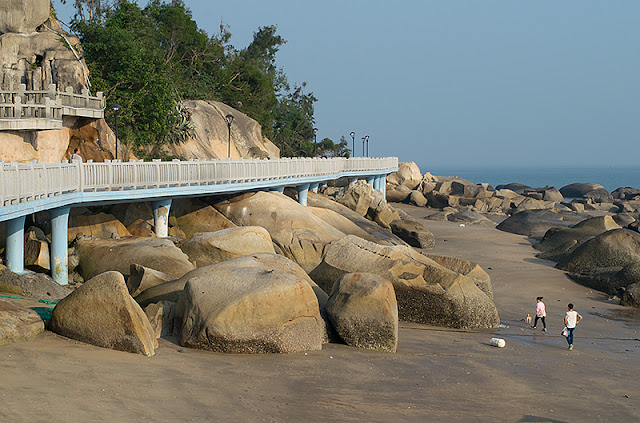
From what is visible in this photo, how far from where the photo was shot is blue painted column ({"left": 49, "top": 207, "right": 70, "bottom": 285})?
71.3ft

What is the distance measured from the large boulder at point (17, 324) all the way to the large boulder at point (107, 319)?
1.40 feet

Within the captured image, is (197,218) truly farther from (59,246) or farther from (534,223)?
(534,223)

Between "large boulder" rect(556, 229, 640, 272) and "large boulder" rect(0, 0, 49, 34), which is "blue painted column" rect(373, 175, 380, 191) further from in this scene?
"large boulder" rect(0, 0, 49, 34)

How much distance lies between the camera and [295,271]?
1862cm

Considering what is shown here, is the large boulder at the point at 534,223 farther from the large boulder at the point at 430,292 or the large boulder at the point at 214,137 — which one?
the large boulder at the point at 430,292

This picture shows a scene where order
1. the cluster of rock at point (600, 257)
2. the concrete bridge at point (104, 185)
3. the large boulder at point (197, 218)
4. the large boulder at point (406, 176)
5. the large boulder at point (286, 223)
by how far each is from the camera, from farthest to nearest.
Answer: the large boulder at point (406, 176) → the large boulder at point (197, 218) → the cluster of rock at point (600, 257) → the large boulder at point (286, 223) → the concrete bridge at point (104, 185)

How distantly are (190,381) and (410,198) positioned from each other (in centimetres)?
6138

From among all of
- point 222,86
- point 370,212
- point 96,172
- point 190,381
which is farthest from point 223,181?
point 222,86

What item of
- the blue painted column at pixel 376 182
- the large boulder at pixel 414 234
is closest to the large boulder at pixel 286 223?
the large boulder at pixel 414 234

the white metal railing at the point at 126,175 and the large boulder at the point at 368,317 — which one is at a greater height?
the white metal railing at the point at 126,175

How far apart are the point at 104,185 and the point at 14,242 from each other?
13.1 ft

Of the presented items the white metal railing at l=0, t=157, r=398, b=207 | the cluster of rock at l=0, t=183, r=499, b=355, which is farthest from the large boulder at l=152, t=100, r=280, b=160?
the cluster of rock at l=0, t=183, r=499, b=355

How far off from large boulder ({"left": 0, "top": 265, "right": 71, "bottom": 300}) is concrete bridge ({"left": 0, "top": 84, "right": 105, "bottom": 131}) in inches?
459

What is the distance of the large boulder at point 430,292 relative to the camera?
1952 centimetres
